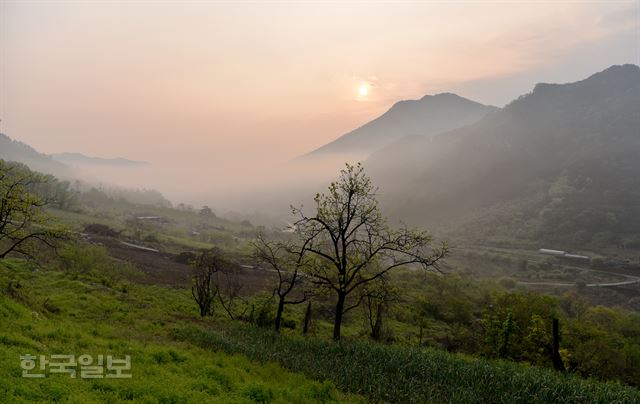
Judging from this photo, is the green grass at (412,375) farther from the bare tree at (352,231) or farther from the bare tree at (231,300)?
the bare tree at (231,300)

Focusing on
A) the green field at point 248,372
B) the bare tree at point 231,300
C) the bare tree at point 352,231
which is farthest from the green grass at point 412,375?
the bare tree at point 231,300

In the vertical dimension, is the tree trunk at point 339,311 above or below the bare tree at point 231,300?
above

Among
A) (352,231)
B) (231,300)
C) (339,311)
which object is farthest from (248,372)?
(231,300)

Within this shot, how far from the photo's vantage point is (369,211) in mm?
24562

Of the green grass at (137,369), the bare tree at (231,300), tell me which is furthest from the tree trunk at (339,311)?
the bare tree at (231,300)

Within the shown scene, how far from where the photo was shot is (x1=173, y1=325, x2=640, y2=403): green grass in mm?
14993

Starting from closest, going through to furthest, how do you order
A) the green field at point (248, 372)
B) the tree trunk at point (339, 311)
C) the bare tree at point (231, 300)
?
the green field at point (248, 372), the tree trunk at point (339, 311), the bare tree at point (231, 300)

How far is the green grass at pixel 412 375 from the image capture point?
590 inches

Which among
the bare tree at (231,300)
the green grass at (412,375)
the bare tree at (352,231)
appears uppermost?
the bare tree at (352,231)

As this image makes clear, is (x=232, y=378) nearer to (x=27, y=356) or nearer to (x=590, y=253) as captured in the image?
(x=27, y=356)

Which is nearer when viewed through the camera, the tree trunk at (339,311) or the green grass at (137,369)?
the green grass at (137,369)

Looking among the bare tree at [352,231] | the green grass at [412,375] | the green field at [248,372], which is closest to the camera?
the green field at [248,372]

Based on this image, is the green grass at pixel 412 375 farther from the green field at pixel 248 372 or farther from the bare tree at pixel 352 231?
the bare tree at pixel 352 231

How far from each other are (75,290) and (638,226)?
24746 cm
